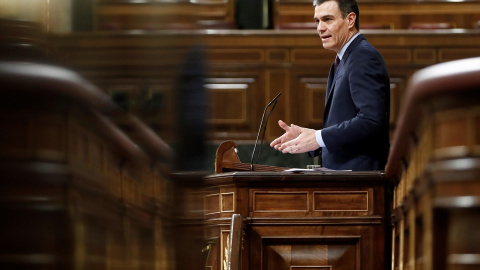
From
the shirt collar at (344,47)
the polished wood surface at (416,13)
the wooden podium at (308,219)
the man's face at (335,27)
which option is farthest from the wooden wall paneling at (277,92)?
the wooden podium at (308,219)

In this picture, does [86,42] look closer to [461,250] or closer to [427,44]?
[461,250]

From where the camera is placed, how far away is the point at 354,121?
194cm

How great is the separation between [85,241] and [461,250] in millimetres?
414

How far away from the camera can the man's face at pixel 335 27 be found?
2.25 m

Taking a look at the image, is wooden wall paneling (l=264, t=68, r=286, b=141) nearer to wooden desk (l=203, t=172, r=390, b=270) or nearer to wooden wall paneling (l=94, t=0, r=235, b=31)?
wooden desk (l=203, t=172, r=390, b=270)

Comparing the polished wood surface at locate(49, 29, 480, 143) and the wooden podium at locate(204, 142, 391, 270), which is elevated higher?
the polished wood surface at locate(49, 29, 480, 143)

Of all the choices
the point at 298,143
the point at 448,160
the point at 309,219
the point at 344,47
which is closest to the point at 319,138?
the point at 298,143

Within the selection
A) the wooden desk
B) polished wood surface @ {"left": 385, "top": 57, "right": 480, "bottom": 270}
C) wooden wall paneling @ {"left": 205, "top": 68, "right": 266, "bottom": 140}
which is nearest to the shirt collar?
the wooden desk

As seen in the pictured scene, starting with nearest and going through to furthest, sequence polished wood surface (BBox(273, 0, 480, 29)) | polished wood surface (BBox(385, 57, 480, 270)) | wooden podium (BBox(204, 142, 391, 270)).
Answer: polished wood surface (BBox(385, 57, 480, 270))
wooden podium (BBox(204, 142, 391, 270))
polished wood surface (BBox(273, 0, 480, 29))

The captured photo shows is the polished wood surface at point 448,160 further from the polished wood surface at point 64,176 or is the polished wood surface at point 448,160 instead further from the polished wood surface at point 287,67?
the polished wood surface at point 287,67

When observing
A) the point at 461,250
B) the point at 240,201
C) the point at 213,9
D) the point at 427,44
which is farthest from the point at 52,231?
the point at 213,9

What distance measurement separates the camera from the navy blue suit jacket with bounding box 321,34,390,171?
196 cm

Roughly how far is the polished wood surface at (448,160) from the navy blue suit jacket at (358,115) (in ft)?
4.44

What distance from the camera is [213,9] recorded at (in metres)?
4.49
